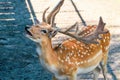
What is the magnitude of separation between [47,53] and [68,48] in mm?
460

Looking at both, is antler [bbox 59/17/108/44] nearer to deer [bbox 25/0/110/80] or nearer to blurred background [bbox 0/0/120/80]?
deer [bbox 25/0/110/80]

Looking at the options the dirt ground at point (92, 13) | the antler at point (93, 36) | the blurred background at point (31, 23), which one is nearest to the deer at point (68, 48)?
the antler at point (93, 36)

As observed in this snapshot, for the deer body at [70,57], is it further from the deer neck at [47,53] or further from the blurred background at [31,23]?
the blurred background at [31,23]

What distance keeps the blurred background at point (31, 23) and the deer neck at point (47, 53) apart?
43 cm

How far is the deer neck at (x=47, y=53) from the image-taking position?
218 inches

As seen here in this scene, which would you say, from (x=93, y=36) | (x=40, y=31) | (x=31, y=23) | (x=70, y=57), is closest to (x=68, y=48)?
(x=70, y=57)

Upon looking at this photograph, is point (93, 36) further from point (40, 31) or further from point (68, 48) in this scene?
point (40, 31)

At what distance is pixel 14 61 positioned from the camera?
8195mm

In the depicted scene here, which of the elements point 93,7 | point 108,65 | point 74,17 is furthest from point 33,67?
point 93,7

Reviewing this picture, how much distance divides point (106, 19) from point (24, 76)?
Result: 4.15 m

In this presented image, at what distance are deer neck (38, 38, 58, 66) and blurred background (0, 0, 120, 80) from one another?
0.43 metres

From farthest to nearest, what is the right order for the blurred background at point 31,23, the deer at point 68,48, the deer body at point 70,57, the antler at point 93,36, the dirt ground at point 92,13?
the dirt ground at point 92,13, the blurred background at point 31,23, the antler at point 93,36, the deer body at point 70,57, the deer at point 68,48

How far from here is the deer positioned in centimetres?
546

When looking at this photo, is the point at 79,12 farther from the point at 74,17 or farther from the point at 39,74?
the point at 39,74
